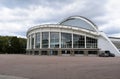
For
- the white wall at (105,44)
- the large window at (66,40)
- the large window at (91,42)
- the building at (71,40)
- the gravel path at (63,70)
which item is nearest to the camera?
the gravel path at (63,70)

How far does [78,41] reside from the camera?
8081 centimetres

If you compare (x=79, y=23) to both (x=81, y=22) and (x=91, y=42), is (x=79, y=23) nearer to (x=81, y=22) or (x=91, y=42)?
(x=81, y=22)

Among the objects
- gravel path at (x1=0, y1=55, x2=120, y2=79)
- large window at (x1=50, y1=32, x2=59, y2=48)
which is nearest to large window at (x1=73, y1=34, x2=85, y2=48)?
large window at (x1=50, y1=32, x2=59, y2=48)

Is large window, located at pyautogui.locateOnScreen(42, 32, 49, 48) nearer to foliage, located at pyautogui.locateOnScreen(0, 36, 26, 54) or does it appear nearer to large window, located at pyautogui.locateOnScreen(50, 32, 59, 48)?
large window, located at pyautogui.locateOnScreen(50, 32, 59, 48)

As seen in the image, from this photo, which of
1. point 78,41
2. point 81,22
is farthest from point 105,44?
point 81,22

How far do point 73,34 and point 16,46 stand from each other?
45.7 metres

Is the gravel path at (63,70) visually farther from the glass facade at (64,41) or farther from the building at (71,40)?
the glass facade at (64,41)

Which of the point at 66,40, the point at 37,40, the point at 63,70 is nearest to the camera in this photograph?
the point at 63,70

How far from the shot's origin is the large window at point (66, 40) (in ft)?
267

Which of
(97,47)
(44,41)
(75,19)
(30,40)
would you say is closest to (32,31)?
(30,40)

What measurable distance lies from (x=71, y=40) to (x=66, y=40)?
195 centimetres

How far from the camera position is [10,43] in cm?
11806

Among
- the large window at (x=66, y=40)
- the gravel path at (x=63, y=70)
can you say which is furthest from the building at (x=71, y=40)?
the gravel path at (x=63, y=70)

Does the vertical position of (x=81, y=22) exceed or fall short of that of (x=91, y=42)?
it exceeds it
